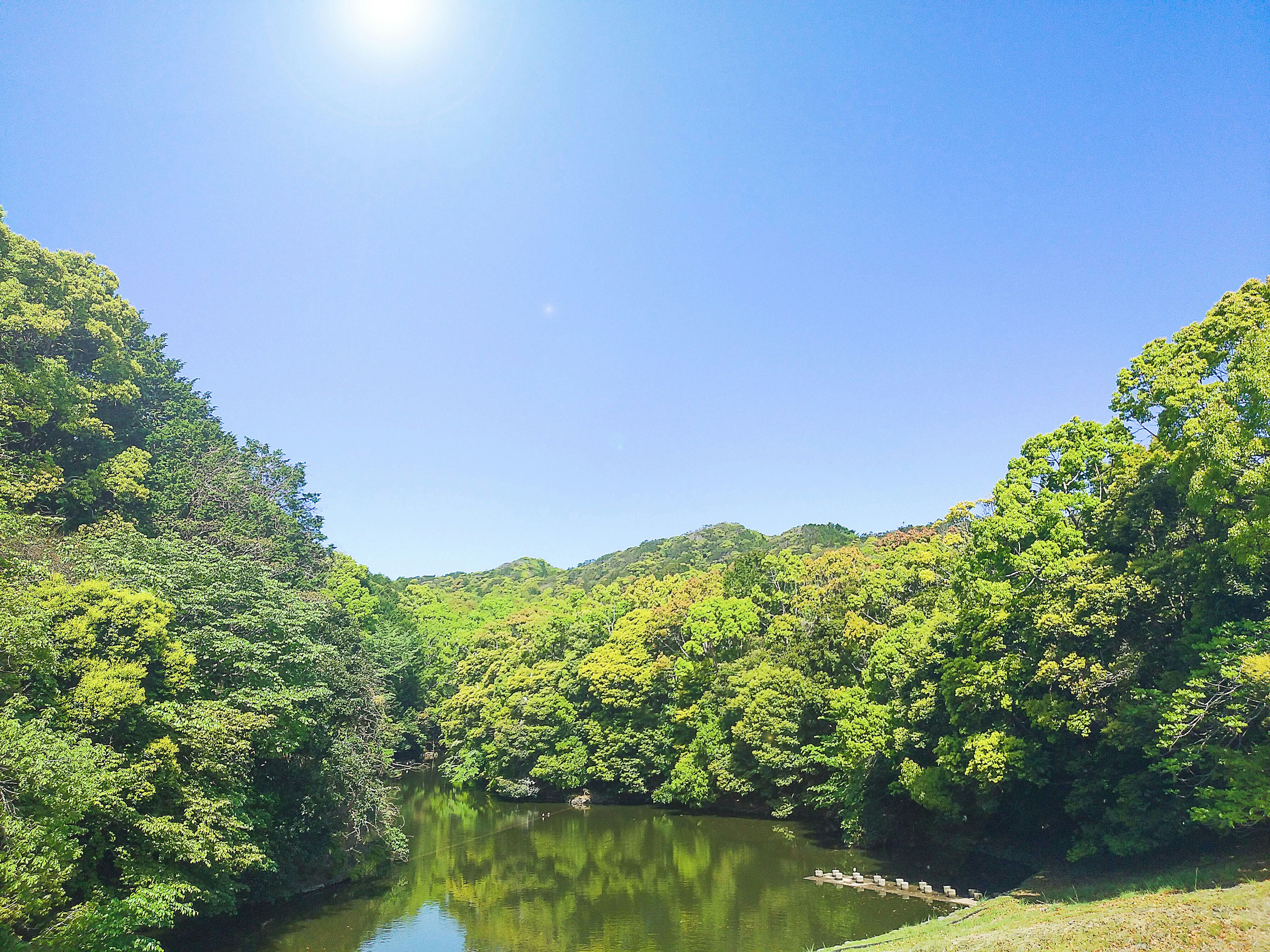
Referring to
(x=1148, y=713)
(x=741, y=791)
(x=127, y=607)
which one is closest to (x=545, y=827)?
(x=741, y=791)

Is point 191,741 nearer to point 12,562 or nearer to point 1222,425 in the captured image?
point 12,562

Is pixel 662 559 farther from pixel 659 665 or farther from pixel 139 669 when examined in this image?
pixel 139 669

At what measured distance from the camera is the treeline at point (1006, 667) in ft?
50.9

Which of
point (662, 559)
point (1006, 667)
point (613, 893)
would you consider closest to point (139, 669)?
point (613, 893)

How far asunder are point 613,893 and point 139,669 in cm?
1847

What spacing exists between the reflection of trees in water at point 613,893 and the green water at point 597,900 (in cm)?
7

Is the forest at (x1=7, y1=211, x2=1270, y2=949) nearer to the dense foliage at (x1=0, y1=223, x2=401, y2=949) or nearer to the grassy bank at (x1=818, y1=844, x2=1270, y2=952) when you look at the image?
the dense foliage at (x1=0, y1=223, x2=401, y2=949)

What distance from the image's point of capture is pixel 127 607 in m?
16.5

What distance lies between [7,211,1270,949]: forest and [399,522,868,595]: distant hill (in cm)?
3730

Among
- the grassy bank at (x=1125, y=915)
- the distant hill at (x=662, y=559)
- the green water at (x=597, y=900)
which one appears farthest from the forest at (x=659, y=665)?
the distant hill at (x=662, y=559)

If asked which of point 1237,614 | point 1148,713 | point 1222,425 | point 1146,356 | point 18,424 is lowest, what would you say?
point 1148,713

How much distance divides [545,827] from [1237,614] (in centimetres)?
3298

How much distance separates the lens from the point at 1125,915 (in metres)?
13.9

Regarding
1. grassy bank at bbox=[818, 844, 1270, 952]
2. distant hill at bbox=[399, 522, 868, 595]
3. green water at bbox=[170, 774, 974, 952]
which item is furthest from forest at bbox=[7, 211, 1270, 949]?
distant hill at bbox=[399, 522, 868, 595]
